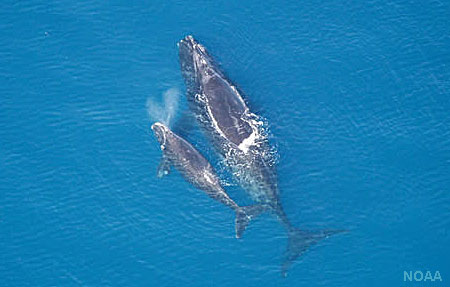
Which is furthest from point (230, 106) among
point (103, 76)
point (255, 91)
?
point (103, 76)

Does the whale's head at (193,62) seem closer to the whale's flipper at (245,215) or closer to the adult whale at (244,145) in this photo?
the adult whale at (244,145)

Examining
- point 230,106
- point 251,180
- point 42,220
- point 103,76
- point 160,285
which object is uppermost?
point 103,76

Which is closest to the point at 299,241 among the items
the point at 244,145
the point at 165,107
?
the point at 244,145

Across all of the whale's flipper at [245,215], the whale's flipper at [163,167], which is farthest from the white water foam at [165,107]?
the whale's flipper at [245,215]

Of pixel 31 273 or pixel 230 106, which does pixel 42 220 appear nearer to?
pixel 31 273

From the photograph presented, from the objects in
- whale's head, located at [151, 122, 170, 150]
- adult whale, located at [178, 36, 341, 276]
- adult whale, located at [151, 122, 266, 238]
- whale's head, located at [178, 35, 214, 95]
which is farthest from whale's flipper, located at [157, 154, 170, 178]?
whale's head, located at [178, 35, 214, 95]

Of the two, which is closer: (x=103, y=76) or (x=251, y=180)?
(x=251, y=180)

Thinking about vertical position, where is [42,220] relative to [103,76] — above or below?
below

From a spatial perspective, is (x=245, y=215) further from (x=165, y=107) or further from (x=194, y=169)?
(x=165, y=107)
